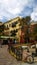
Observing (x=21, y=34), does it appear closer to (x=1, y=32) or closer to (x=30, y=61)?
(x=1, y=32)

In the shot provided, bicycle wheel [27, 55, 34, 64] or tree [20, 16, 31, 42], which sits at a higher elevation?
tree [20, 16, 31, 42]

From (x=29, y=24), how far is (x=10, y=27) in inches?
416

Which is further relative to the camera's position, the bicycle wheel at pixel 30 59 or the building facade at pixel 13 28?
the building facade at pixel 13 28

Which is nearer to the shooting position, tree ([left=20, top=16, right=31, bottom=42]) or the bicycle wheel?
the bicycle wheel

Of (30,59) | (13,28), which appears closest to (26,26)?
(13,28)

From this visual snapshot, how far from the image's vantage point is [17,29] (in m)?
51.5

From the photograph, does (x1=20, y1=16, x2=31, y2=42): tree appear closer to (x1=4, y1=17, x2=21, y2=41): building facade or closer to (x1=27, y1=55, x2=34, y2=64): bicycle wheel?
(x1=4, y1=17, x2=21, y2=41): building facade

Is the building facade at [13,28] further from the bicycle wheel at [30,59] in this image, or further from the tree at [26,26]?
the bicycle wheel at [30,59]

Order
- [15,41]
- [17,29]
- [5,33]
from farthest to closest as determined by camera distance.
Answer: [5,33] < [17,29] < [15,41]

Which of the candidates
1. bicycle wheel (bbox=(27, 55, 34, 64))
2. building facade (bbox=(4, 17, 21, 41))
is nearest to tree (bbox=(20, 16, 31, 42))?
building facade (bbox=(4, 17, 21, 41))

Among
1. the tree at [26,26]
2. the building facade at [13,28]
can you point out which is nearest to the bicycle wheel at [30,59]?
the tree at [26,26]

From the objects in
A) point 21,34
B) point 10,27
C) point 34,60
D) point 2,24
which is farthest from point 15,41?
point 34,60

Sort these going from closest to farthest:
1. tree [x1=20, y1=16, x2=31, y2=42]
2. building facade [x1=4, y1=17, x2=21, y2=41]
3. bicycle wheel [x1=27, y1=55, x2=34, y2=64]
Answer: bicycle wheel [x1=27, y1=55, x2=34, y2=64], tree [x1=20, y1=16, x2=31, y2=42], building facade [x1=4, y1=17, x2=21, y2=41]

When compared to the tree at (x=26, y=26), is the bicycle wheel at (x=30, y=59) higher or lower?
lower
